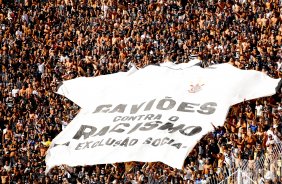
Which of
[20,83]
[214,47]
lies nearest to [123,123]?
[214,47]

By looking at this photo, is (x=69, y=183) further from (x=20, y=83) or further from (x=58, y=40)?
(x=58, y=40)

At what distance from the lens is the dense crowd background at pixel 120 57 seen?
94.2 ft

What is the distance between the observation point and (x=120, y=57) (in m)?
38.0

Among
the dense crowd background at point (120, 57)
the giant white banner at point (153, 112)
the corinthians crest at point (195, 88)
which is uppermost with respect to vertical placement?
the corinthians crest at point (195, 88)

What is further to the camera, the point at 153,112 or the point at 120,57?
the point at 120,57

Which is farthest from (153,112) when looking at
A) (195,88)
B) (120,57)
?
(120,57)

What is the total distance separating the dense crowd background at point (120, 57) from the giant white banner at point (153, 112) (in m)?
1.27

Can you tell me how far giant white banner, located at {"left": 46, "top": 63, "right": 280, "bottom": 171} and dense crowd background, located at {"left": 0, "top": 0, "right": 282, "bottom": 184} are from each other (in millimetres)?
1273

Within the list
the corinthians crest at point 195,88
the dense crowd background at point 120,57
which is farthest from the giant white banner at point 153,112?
the dense crowd background at point 120,57

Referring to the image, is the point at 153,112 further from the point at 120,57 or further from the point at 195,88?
the point at 120,57

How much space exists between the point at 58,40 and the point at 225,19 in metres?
7.29

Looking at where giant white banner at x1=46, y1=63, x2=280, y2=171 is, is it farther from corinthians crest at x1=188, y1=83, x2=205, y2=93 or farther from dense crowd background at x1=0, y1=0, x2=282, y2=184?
dense crowd background at x1=0, y1=0, x2=282, y2=184

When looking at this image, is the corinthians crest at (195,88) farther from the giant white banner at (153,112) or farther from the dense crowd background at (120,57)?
the dense crowd background at (120,57)

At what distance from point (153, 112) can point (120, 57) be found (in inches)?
445
